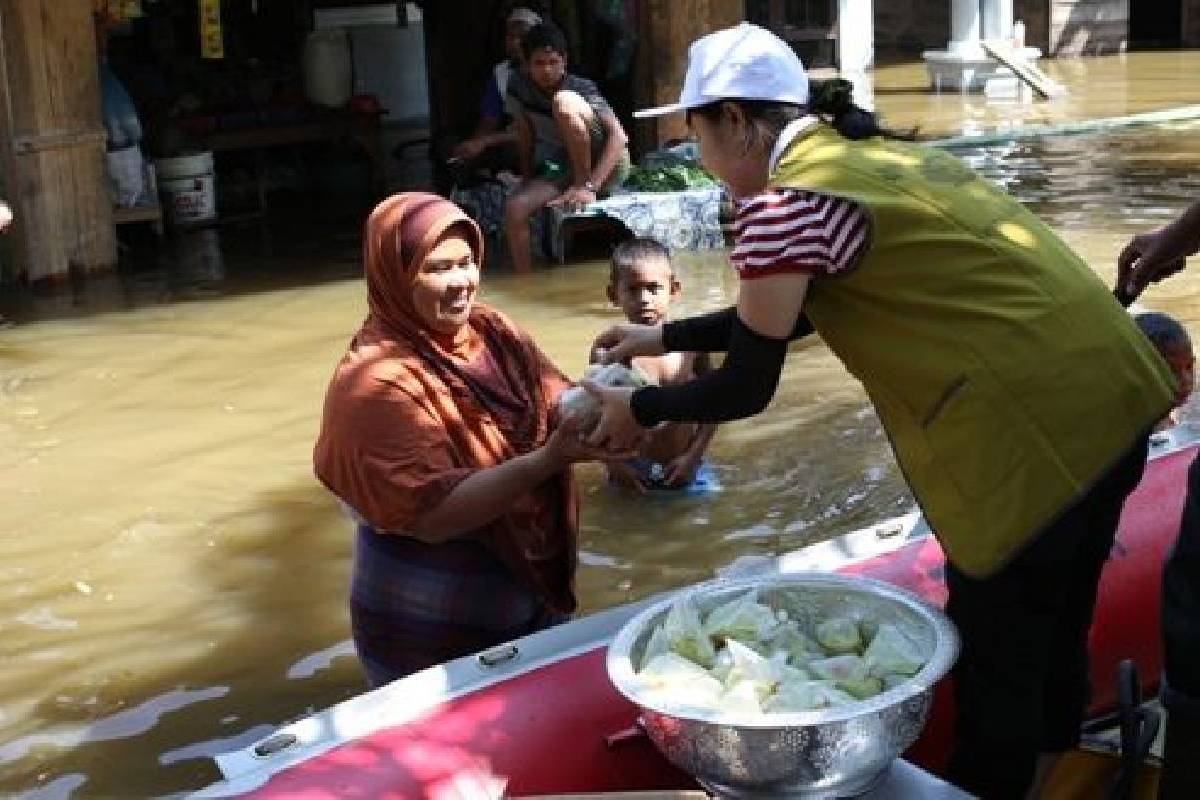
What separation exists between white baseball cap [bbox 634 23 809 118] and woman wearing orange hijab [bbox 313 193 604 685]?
2.37 feet

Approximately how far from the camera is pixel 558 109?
371 inches

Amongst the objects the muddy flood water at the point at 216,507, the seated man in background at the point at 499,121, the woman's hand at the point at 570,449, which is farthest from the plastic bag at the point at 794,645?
the seated man in background at the point at 499,121

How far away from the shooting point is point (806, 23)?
17250 mm

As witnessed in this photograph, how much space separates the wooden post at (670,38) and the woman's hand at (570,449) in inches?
310

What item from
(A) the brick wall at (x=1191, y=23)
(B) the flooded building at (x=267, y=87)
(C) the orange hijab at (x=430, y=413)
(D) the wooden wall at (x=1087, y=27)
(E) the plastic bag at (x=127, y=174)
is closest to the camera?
(C) the orange hijab at (x=430, y=413)

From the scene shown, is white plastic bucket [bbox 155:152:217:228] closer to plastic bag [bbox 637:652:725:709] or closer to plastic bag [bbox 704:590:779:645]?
plastic bag [bbox 704:590:779:645]

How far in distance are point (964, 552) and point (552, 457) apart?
33.2 inches

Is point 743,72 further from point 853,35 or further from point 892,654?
point 853,35

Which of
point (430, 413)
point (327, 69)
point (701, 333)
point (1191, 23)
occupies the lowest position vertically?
point (430, 413)

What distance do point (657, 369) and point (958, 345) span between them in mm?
2944

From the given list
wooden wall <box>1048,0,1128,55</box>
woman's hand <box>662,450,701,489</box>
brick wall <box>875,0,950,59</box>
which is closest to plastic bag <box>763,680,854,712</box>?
woman's hand <box>662,450,701,489</box>

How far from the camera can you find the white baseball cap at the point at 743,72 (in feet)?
8.87

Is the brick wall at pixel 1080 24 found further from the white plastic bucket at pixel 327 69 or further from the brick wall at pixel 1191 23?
the white plastic bucket at pixel 327 69

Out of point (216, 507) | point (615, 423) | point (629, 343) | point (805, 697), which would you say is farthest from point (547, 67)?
point (805, 697)
